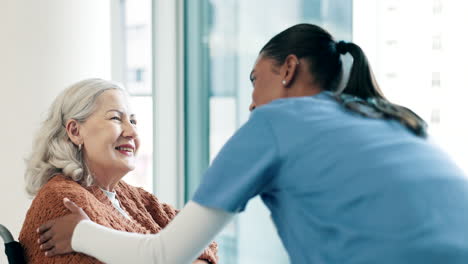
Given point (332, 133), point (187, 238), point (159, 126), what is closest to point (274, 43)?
point (332, 133)

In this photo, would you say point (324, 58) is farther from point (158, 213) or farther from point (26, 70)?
point (26, 70)

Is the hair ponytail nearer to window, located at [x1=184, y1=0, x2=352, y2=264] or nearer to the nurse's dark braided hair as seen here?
the nurse's dark braided hair

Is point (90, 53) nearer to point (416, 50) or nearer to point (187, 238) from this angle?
point (416, 50)

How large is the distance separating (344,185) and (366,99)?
0.95 ft

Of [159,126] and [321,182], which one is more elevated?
[321,182]

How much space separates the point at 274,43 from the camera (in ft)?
4.08

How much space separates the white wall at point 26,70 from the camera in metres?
2.32

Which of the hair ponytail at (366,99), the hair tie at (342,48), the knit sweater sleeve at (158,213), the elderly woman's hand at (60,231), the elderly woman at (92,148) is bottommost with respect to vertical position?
the knit sweater sleeve at (158,213)

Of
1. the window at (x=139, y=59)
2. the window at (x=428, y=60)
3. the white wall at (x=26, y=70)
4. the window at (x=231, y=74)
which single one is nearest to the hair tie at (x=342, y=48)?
the window at (x=428, y=60)

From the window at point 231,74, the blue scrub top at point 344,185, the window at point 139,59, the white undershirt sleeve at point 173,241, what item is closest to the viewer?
the blue scrub top at point 344,185

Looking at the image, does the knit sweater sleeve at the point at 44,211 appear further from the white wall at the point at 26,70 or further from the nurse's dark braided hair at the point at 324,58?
the white wall at the point at 26,70

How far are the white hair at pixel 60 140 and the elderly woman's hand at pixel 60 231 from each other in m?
0.24

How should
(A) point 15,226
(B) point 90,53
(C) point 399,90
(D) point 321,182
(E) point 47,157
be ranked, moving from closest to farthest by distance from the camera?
(D) point 321,182 < (E) point 47,157 < (C) point 399,90 < (A) point 15,226 < (B) point 90,53

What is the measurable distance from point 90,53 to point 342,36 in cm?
115
